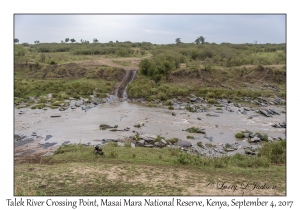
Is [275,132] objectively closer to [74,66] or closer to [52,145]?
[52,145]

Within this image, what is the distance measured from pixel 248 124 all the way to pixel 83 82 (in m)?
19.2

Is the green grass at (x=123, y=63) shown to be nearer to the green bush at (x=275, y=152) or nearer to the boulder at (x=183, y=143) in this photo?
the boulder at (x=183, y=143)

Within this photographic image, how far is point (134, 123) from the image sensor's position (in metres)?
19.1

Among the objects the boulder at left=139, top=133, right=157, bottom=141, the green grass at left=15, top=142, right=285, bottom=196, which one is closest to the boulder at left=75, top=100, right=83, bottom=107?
the boulder at left=139, top=133, right=157, bottom=141

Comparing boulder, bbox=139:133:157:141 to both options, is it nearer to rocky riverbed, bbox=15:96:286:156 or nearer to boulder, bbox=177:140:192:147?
rocky riverbed, bbox=15:96:286:156

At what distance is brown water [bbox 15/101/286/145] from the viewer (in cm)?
1641

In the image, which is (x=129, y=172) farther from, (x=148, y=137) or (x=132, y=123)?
(x=132, y=123)

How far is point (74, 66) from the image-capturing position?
117 feet

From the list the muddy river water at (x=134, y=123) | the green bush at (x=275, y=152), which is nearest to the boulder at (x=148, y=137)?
the muddy river water at (x=134, y=123)

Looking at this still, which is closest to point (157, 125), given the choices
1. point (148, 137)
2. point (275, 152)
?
point (148, 137)

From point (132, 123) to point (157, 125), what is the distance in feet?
6.14

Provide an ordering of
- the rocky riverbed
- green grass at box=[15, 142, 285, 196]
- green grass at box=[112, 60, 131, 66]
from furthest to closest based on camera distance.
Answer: green grass at box=[112, 60, 131, 66] → the rocky riverbed → green grass at box=[15, 142, 285, 196]

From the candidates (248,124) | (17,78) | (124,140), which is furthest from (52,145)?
(17,78)

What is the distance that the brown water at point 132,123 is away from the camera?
16.4 m
